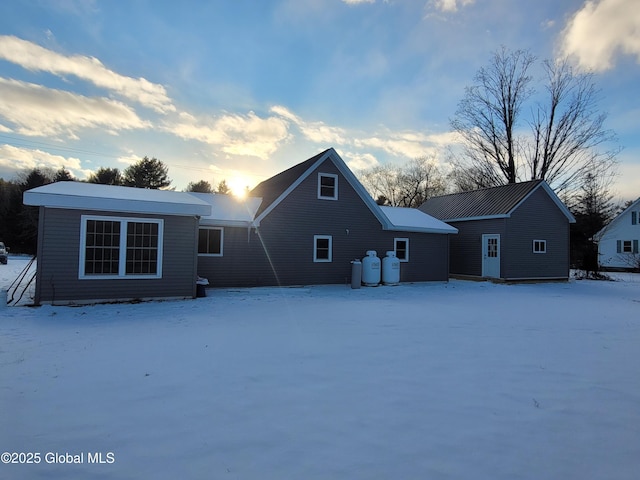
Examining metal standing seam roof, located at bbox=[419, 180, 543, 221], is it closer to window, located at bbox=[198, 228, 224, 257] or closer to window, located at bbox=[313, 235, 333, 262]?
window, located at bbox=[313, 235, 333, 262]

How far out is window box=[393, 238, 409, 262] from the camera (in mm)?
17234

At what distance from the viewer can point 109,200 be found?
9.74 meters

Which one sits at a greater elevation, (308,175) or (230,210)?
(308,175)

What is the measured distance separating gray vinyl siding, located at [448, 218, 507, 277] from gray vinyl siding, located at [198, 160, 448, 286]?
470 centimetres

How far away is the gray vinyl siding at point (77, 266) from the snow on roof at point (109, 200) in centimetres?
28

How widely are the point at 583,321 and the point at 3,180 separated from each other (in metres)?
70.2

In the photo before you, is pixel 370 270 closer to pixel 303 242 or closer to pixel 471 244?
pixel 303 242

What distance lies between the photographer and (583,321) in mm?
8672

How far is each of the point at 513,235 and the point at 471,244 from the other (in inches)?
86.3

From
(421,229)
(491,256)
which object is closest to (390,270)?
(421,229)

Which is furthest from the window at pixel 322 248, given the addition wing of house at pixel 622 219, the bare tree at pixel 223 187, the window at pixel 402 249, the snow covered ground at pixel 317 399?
the bare tree at pixel 223 187

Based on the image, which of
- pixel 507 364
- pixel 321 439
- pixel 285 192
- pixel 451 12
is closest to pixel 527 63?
A: pixel 451 12

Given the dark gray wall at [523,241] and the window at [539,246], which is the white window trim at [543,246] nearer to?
the window at [539,246]

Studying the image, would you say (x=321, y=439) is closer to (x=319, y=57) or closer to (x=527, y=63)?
(x=319, y=57)
